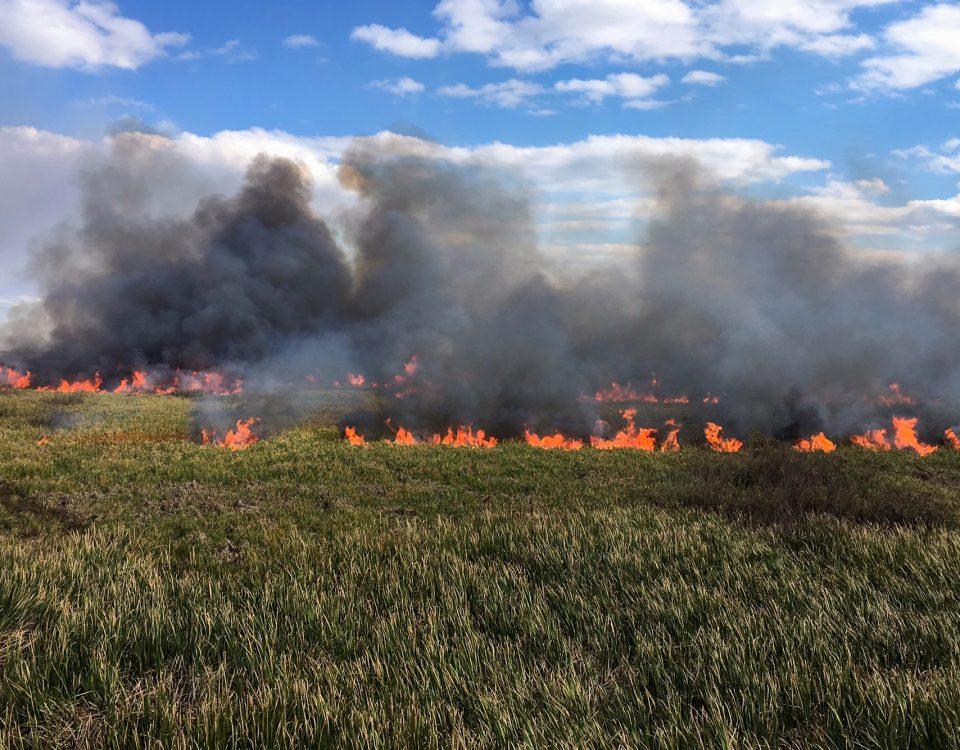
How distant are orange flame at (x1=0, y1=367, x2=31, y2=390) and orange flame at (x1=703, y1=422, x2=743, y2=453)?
157 ft

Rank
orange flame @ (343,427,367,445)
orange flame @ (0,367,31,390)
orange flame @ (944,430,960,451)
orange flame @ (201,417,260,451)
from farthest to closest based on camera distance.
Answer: orange flame @ (0,367,31,390) → orange flame @ (944,430,960,451) → orange flame @ (343,427,367,445) → orange flame @ (201,417,260,451)

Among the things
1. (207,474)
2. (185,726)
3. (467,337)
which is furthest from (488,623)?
(467,337)

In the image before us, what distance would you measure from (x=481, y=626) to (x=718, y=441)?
21.2m

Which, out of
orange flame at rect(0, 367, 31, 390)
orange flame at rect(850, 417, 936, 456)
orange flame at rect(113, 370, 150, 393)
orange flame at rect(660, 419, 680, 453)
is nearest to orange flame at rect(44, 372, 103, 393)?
orange flame at rect(113, 370, 150, 393)

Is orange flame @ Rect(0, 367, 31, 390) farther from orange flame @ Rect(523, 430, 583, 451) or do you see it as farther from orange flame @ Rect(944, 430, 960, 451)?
orange flame @ Rect(944, 430, 960, 451)

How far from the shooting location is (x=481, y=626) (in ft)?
17.2

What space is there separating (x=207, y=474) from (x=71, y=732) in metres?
11.7

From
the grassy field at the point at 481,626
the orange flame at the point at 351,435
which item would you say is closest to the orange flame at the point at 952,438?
the grassy field at the point at 481,626

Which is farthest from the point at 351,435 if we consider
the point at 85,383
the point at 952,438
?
the point at 85,383

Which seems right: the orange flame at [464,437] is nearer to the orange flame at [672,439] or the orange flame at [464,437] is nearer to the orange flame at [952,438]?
the orange flame at [672,439]

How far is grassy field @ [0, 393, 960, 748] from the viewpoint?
11.5ft

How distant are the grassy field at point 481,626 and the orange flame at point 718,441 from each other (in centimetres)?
1142

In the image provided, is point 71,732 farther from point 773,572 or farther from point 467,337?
point 467,337

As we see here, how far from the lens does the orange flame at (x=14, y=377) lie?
46.0 meters
